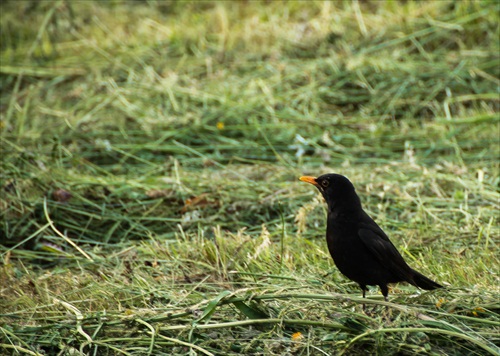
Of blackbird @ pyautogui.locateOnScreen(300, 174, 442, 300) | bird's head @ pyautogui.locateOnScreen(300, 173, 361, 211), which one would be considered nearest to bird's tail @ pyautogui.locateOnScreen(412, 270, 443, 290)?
blackbird @ pyautogui.locateOnScreen(300, 174, 442, 300)

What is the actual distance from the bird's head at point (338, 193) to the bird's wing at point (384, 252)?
14 centimetres

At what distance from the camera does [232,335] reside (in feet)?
10.3

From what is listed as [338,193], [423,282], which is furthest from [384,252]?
[338,193]

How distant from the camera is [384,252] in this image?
11.1 ft

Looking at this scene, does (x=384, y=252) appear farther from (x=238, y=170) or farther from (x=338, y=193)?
(x=238, y=170)

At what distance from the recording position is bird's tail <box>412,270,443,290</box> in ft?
11.0

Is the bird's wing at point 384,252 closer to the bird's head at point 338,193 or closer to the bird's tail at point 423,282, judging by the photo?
the bird's tail at point 423,282

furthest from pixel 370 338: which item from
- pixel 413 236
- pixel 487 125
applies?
pixel 487 125

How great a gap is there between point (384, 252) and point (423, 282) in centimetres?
19

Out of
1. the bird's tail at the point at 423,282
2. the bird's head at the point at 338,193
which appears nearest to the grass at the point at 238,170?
the bird's tail at the point at 423,282

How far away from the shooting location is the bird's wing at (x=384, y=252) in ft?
11.1

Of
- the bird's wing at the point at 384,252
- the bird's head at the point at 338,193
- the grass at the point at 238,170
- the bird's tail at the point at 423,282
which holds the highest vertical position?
the bird's head at the point at 338,193

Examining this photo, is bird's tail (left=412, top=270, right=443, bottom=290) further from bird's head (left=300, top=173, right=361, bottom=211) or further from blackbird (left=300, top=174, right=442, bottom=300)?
bird's head (left=300, top=173, right=361, bottom=211)

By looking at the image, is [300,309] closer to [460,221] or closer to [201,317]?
[201,317]
